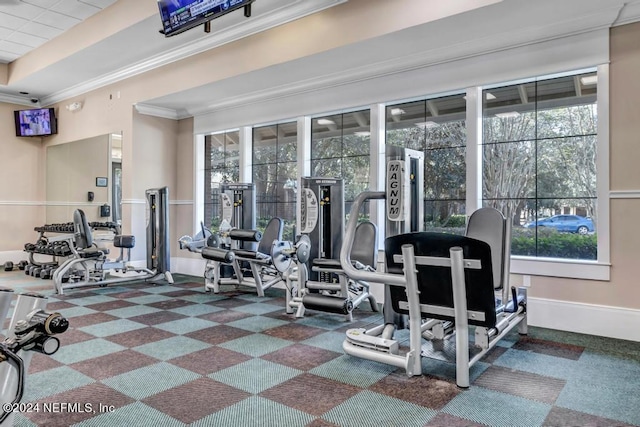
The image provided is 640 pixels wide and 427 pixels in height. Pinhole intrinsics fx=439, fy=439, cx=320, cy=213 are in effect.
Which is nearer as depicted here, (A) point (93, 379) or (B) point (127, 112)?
(A) point (93, 379)

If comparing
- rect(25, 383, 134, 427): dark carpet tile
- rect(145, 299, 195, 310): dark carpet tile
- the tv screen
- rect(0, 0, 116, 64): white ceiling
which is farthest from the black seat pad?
the tv screen

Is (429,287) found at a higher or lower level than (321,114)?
lower

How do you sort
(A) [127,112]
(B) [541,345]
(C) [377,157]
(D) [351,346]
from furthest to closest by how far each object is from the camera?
(A) [127,112]
(C) [377,157]
(B) [541,345]
(D) [351,346]

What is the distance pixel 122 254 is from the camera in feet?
22.0

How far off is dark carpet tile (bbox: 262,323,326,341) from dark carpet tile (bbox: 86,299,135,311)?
2.06 m

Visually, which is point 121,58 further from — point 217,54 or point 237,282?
point 237,282

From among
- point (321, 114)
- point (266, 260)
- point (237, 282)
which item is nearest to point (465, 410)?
point (266, 260)

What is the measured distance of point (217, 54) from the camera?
5.74m

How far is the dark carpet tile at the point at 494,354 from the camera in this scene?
327cm

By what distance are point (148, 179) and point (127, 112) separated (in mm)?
1138

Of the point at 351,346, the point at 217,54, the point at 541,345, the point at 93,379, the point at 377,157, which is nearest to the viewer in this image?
the point at 93,379

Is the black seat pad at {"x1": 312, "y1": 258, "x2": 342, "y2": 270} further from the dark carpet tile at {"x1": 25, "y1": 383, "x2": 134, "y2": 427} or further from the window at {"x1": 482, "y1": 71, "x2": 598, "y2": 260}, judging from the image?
the dark carpet tile at {"x1": 25, "y1": 383, "x2": 134, "y2": 427}

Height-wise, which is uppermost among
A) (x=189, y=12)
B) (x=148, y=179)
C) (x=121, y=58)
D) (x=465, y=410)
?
(x=121, y=58)

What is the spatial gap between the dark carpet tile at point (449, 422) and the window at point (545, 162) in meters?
2.57
